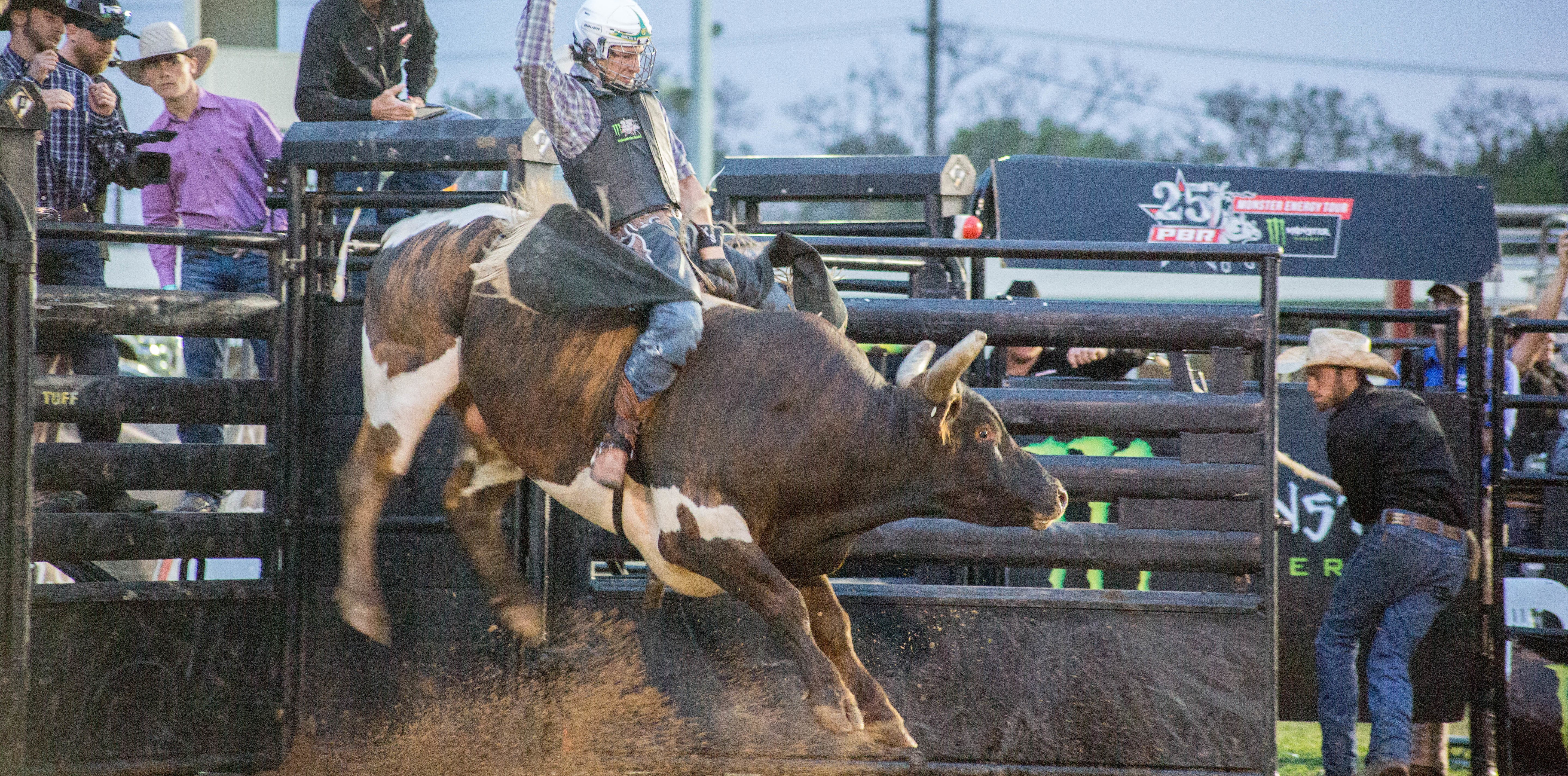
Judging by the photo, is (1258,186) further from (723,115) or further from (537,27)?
(723,115)

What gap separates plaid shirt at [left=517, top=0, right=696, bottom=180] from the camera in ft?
14.2

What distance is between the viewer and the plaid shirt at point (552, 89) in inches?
170

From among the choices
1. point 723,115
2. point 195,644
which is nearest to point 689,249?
point 195,644

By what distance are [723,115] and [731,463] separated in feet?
121

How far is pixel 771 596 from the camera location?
388 cm

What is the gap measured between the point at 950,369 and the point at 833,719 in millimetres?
1062

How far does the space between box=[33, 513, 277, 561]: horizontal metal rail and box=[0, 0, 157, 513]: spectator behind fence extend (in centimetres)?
53

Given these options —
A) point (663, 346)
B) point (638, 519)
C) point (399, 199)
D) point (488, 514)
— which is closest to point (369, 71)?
point (399, 199)

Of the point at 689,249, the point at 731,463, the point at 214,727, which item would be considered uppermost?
the point at 689,249

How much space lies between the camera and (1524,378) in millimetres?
7984

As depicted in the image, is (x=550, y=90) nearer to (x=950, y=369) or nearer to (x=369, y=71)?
(x=950, y=369)

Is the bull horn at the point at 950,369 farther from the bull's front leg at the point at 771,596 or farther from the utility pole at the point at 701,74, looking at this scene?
the utility pole at the point at 701,74

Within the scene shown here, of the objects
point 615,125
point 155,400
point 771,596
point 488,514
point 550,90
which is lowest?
point 771,596

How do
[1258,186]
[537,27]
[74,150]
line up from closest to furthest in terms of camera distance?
[537,27] < [74,150] < [1258,186]
